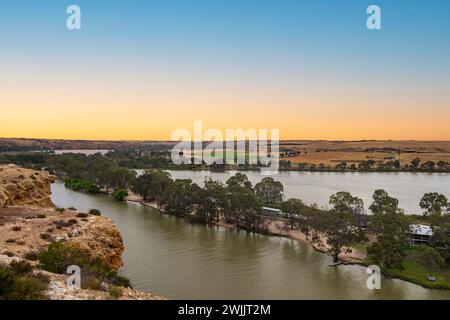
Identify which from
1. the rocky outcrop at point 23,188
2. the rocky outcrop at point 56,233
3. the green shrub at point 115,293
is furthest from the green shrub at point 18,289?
the rocky outcrop at point 23,188

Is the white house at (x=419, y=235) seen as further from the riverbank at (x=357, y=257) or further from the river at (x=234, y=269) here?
the river at (x=234, y=269)

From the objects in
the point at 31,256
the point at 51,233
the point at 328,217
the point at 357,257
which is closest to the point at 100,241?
the point at 51,233

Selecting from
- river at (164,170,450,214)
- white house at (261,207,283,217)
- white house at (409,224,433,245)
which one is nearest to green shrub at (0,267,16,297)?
white house at (409,224,433,245)

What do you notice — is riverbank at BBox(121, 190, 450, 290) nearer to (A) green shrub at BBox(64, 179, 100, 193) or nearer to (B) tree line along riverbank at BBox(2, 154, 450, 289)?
(B) tree line along riverbank at BBox(2, 154, 450, 289)

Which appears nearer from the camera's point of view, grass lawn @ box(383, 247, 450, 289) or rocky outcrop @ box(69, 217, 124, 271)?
rocky outcrop @ box(69, 217, 124, 271)

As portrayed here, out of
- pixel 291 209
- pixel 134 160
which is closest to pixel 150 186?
pixel 291 209
